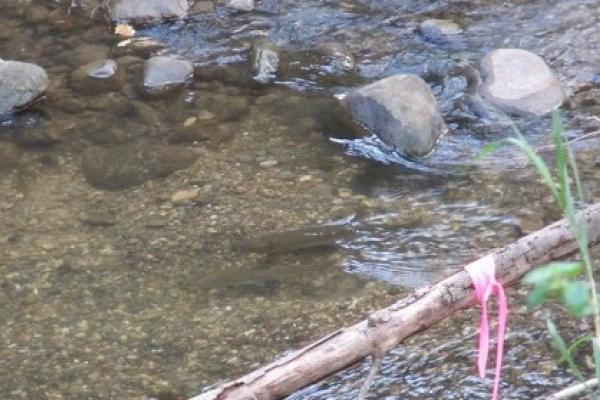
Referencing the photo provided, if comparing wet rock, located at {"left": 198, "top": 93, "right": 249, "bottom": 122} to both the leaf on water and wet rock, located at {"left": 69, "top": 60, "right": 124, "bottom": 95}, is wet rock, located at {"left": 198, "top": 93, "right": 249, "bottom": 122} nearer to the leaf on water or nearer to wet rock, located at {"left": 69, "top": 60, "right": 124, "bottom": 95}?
wet rock, located at {"left": 69, "top": 60, "right": 124, "bottom": 95}

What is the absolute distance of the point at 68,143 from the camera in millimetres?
4688

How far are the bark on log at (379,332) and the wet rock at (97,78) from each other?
3.21 metres

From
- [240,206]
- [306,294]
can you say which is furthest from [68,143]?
[306,294]

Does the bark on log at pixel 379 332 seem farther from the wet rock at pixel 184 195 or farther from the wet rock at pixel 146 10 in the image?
the wet rock at pixel 146 10

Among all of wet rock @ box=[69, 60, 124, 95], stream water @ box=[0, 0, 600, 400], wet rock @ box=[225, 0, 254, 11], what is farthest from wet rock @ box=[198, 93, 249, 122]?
wet rock @ box=[225, 0, 254, 11]

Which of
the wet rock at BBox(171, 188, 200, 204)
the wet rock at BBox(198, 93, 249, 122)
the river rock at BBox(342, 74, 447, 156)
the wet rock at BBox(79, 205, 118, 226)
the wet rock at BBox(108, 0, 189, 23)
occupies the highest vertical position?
the river rock at BBox(342, 74, 447, 156)

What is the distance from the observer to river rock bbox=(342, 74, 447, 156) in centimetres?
441

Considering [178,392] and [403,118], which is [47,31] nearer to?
[403,118]

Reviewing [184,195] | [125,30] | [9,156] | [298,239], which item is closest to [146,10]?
[125,30]

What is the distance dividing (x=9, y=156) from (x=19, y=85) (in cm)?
56

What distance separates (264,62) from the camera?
5230 mm

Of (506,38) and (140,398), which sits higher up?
(506,38)

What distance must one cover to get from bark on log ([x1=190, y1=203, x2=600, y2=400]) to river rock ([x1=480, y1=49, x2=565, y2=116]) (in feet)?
7.47

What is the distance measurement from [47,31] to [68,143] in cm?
139
